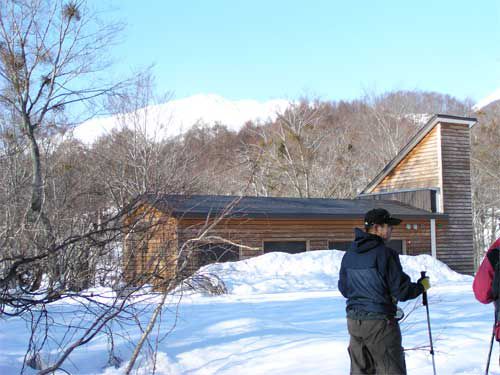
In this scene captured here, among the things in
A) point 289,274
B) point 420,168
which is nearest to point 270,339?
point 289,274

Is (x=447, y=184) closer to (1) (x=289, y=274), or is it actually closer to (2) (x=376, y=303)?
(1) (x=289, y=274)

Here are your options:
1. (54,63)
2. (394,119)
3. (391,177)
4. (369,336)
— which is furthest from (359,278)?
(394,119)

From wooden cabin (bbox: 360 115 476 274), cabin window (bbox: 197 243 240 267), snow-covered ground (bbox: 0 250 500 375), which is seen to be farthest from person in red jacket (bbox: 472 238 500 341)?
wooden cabin (bbox: 360 115 476 274)

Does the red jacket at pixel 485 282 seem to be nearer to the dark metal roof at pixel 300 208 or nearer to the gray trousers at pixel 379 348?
the gray trousers at pixel 379 348

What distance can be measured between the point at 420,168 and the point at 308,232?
7.26m

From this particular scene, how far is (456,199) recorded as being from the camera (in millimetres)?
26234

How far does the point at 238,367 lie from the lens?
783cm

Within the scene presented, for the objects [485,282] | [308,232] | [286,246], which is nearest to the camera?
[485,282]

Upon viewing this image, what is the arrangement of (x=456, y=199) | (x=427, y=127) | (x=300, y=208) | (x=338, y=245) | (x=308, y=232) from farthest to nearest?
(x=427, y=127)
(x=456, y=199)
(x=338, y=245)
(x=300, y=208)
(x=308, y=232)

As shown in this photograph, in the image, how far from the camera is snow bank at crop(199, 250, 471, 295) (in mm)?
18062

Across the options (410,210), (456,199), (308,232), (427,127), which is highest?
(427,127)

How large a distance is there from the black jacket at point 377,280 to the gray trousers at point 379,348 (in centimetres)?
11

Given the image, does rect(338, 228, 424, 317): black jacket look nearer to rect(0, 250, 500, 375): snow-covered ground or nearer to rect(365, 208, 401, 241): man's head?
rect(365, 208, 401, 241): man's head

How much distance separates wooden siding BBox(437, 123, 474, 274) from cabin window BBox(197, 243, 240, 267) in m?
9.19
